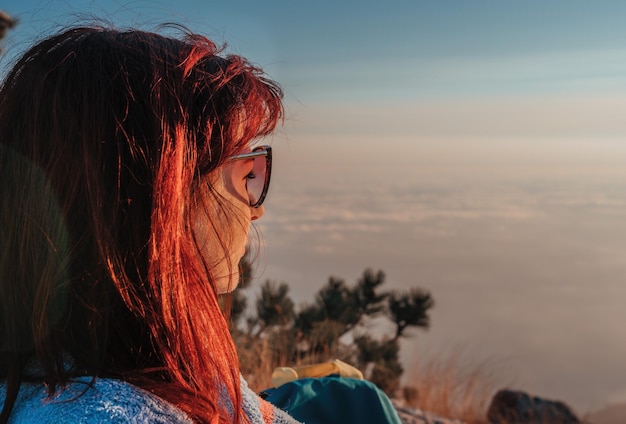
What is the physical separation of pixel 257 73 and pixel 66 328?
47 cm

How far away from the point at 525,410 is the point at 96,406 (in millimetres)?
3473

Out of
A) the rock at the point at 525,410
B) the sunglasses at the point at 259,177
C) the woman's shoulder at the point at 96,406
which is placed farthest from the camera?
the rock at the point at 525,410

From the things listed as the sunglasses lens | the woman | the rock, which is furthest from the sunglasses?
the rock

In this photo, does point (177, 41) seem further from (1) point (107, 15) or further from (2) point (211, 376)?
(2) point (211, 376)

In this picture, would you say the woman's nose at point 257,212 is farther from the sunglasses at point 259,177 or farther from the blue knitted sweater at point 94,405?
the blue knitted sweater at point 94,405

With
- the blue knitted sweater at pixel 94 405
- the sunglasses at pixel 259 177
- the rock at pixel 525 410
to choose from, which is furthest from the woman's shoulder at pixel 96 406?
the rock at pixel 525 410

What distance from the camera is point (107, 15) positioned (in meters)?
1.08

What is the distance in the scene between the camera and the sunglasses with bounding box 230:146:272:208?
1069 millimetres

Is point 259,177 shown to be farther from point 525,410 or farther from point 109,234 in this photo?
point 525,410

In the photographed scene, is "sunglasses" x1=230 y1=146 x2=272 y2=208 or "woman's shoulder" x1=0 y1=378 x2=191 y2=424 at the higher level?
"sunglasses" x1=230 y1=146 x2=272 y2=208

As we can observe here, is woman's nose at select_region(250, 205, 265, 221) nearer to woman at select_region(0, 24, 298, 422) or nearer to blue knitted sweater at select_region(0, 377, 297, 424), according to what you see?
woman at select_region(0, 24, 298, 422)

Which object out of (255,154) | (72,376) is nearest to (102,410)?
(72,376)

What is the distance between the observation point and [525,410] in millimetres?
3758

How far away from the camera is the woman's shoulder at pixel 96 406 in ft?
2.50
